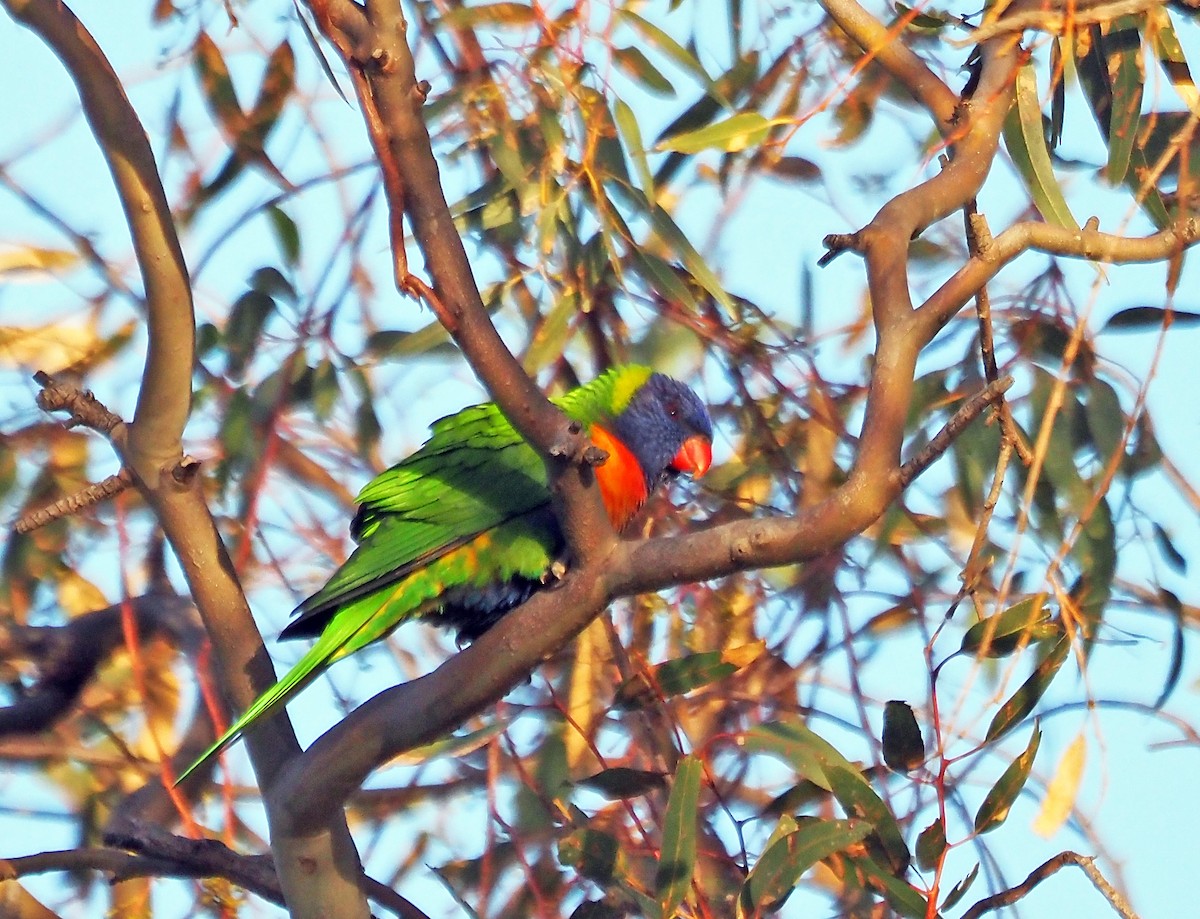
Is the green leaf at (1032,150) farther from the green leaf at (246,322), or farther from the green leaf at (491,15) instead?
the green leaf at (246,322)

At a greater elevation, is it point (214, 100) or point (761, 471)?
point (214, 100)

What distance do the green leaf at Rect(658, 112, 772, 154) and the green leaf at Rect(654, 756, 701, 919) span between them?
2.56ft

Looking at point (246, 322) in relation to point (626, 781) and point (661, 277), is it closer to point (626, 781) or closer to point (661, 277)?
point (661, 277)

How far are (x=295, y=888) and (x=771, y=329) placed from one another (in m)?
1.53

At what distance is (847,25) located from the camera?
1.77 metres

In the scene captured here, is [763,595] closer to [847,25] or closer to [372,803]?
[372,803]

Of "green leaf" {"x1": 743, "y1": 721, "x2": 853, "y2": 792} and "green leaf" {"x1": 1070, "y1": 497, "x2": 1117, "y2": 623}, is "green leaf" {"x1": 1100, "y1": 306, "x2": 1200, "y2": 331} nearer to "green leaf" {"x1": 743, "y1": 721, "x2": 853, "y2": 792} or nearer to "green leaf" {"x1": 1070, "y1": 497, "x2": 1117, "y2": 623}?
"green leaf" {"x1": 1070, "y1": 497, "x2": 1117, "y2": 623}

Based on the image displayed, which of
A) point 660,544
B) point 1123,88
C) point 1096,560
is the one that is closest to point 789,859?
point 660,544

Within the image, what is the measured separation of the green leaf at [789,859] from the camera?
174cm

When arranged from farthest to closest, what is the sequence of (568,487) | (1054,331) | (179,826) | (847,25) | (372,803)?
(372,803) < (179,826) < (1054,331) < (847,25) < (568,487)

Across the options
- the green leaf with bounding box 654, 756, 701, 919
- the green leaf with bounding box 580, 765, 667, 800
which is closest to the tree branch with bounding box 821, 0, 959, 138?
the green leaf with bounding box 654, 756, 701, 919

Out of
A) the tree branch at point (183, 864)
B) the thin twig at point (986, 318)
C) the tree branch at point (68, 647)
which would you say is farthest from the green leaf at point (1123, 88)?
the tree branch at point (68, 647)

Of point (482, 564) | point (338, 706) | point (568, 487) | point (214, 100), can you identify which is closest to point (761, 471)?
point (482, 564)

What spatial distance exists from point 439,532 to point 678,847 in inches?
32.4
